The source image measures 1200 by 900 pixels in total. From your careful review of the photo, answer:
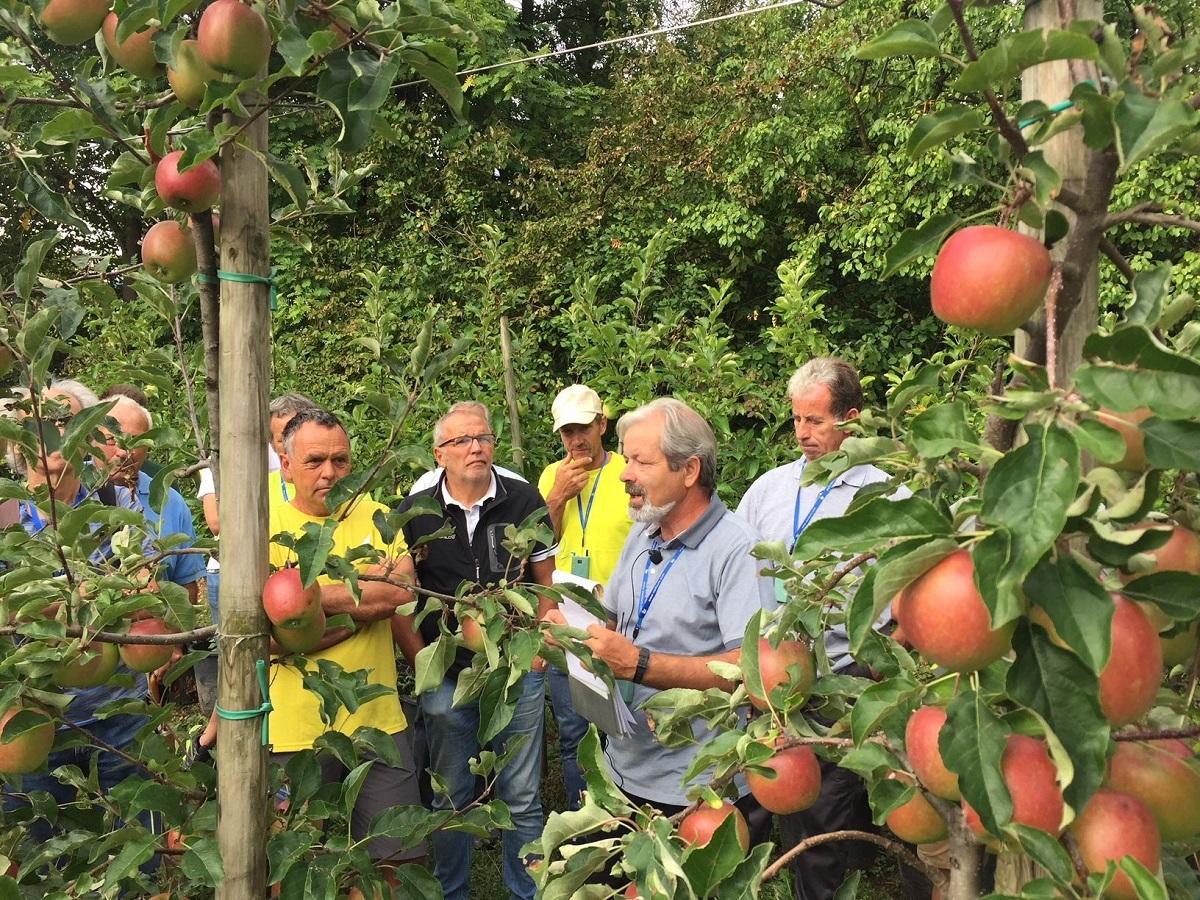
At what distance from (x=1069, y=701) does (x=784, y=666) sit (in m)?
0.46

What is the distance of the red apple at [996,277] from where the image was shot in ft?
2.55

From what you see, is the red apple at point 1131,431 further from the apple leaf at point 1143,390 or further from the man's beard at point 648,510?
the man's beard at point 648,510

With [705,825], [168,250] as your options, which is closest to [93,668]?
[168,250]

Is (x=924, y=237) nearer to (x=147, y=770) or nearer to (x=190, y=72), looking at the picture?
(x=190, y=72)

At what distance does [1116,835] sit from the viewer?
708 millimetres

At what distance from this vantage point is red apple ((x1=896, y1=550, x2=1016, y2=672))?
27.1 inches

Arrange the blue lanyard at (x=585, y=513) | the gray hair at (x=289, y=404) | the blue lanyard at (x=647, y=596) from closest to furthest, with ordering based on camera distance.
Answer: the blue lanyard at (x=647, y=596), the gray hair at (x=289, y=404), the blue lanyard at (x=585, y=513)

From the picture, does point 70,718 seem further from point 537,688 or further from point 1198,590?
point 1198,590

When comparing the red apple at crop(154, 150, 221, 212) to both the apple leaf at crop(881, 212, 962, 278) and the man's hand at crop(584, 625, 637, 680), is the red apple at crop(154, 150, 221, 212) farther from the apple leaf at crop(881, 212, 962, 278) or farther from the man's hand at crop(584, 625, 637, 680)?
the man's hand at crop(584, 625, 637, 680)

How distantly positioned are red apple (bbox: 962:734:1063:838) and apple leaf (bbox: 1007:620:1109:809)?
42mm

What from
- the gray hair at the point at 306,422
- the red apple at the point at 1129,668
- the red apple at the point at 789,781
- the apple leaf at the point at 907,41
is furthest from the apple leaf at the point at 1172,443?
the gray hair at the point at 306,422

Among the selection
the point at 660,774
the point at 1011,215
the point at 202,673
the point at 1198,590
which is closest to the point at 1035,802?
the point at 1198,590

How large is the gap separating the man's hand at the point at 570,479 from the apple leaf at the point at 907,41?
2714 millimetres

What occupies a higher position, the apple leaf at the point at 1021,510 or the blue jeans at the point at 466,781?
the apple leaf at the point at 1021,510
